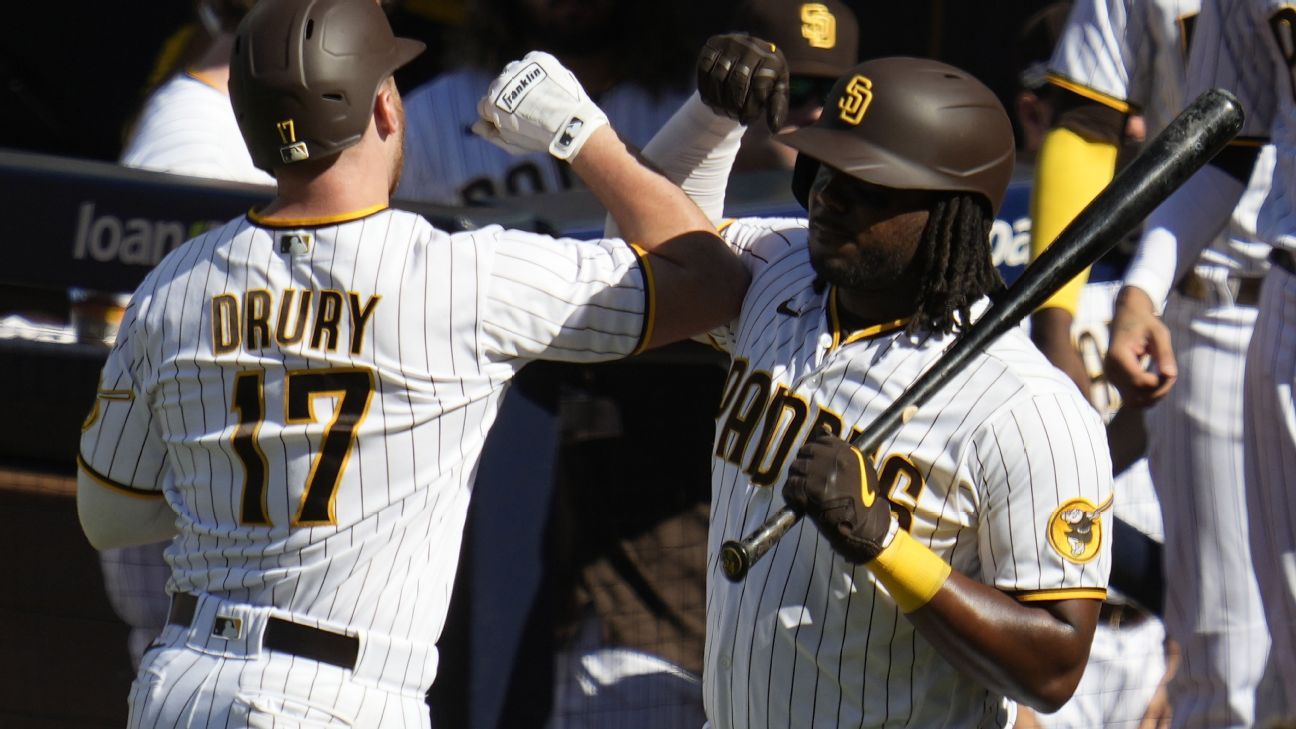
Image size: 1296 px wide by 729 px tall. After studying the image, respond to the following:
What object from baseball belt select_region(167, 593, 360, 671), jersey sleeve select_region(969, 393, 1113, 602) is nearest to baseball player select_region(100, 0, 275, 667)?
baseball belt select_region(167, 593, 360, 671)

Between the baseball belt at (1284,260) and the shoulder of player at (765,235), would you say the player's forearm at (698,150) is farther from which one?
the baseball belt at (1284,260)

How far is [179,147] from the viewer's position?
368cm

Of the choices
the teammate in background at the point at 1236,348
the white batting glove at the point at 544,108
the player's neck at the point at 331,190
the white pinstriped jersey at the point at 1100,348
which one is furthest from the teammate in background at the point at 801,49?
the player's neck at the point at 331,190

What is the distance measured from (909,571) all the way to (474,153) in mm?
2637

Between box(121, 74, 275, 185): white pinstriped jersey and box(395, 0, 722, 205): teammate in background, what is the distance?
767mm

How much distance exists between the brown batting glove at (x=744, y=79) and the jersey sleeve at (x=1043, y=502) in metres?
0.58

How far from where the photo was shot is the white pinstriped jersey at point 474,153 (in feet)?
14.5

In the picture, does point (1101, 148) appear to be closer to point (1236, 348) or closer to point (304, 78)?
point (1236, 348)

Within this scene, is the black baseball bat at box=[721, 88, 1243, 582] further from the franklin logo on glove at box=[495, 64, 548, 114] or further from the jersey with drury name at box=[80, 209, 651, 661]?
the franklin logo on glove at box=[495, 64, 548, 114]

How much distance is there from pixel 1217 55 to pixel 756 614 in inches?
54.9

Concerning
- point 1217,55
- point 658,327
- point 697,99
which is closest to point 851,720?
point 658,327

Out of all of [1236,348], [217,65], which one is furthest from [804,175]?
[217,65]

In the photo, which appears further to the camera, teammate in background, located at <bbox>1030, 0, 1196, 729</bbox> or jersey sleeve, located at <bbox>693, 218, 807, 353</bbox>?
teammate in background, located at <bbox>1030, 0, 1196, 729</bbox>

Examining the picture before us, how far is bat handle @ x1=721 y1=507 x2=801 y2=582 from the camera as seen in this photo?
2045mm
